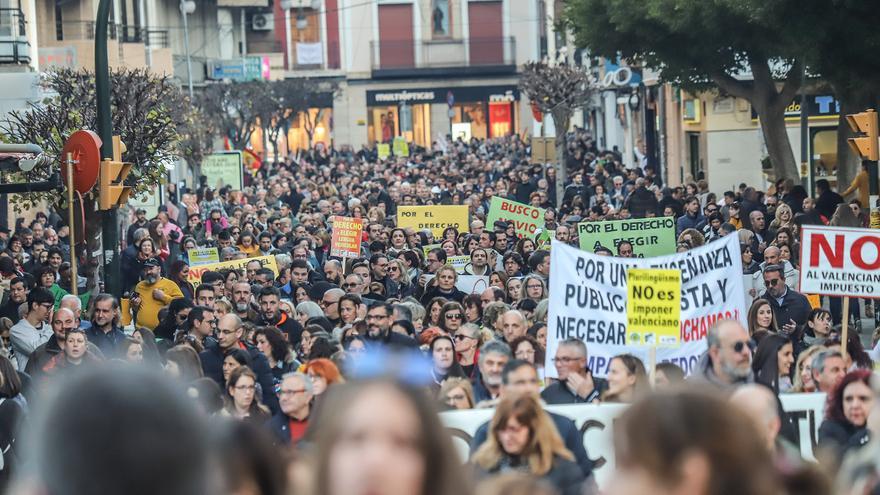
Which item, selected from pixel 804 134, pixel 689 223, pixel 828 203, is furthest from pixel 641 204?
pixel 804 134

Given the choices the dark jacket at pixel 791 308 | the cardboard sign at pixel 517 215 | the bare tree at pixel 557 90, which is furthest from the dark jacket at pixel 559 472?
the bare tree at pixel 557 90

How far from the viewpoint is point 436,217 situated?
23953mm

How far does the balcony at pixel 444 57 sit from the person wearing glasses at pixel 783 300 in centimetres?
6776

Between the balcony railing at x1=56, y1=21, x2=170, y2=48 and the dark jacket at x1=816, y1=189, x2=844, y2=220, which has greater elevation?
the balcony railing at x1=56, y1=21, x2=170, y2=48

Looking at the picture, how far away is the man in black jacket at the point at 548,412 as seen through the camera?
270 inches

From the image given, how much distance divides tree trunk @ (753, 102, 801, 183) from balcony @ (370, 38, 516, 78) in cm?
5384

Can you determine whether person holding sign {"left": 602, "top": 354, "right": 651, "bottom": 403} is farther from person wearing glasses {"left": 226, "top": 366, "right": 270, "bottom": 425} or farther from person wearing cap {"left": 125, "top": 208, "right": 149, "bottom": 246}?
person wearing cap {"left": 125, "top": 208, "right": 149, "bottom": 246}

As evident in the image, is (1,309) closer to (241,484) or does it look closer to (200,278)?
(200,278)

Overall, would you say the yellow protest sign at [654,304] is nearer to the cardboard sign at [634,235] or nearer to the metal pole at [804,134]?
the cardboard sign at [634,235]

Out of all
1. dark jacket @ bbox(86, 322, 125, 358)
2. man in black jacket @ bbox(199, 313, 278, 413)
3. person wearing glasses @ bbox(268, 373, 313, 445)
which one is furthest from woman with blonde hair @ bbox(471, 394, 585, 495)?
dark jacket @ bbox(86, 322, 125, 358)

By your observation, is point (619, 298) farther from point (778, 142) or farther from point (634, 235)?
point (778, 142)

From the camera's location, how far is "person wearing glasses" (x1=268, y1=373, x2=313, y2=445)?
8398 mm

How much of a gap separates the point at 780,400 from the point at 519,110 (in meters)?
75.5

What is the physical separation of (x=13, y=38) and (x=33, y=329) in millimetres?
15139
